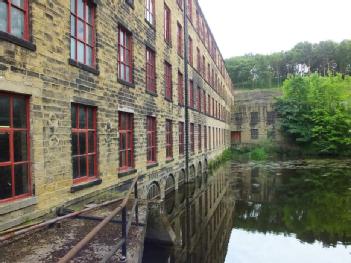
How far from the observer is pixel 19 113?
19.2 ft

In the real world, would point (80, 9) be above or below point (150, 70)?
above

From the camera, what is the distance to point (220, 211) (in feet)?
41.8

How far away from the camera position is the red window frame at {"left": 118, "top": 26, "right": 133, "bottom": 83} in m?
10.1

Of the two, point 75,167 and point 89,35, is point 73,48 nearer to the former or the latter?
point 89,35

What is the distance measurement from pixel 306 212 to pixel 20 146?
10481 mm

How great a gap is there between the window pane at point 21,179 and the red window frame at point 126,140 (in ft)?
13.1

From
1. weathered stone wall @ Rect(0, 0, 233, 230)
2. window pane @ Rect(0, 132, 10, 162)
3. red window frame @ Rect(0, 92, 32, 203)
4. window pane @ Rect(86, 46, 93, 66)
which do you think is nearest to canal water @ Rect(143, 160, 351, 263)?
weathered stone wall @ Rect(0, 0, 233, 230)

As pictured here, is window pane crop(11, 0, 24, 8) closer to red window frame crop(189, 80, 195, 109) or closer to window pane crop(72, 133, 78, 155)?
window pane crop(72, 133, 78, 155)

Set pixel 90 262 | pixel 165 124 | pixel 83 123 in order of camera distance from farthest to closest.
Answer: pixel 165 124, pixel 83 123, pixel 90 262

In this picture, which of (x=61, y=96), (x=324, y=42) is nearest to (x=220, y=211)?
(x=61, y=96)

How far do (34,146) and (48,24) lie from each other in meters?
2.37

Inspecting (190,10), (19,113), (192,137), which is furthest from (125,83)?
(190,10)

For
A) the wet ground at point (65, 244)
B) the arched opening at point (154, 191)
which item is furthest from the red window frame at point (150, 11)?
the wet ground at point (65, 244)

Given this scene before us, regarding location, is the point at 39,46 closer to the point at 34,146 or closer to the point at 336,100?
the point at 34,146
